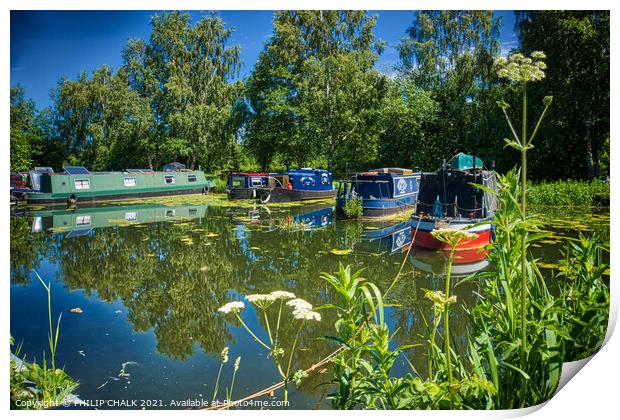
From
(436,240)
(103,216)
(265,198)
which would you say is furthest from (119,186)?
(436,240)

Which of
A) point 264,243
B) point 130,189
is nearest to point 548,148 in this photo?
point 264,243

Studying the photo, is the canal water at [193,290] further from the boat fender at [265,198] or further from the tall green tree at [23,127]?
the boat fender at [265,198]

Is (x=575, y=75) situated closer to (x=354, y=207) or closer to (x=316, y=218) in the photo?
(x=354, y=207)

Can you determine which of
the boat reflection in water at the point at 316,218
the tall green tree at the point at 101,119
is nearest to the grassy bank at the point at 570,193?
the tall green tree at the point at 101,119

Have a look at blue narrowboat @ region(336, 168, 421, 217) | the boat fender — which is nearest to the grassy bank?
blue narrowboat @ region(336, 168, 421, 217)

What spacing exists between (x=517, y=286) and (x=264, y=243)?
440 cm

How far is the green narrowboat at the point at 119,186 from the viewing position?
8.22 metres

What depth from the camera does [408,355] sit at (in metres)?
2.46

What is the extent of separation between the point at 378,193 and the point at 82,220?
17.2ft

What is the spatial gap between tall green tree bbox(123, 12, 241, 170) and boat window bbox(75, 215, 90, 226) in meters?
2.71

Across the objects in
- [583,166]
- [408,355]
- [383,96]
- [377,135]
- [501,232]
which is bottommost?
[408,355]

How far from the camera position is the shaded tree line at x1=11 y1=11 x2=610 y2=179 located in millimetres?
2658

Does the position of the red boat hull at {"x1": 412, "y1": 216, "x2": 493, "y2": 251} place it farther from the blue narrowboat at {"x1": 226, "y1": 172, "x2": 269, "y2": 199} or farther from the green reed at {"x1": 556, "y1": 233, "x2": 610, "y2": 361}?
the blue narrowboat at {"x1": 226, "y1": 172, "x2": 269, "y2": 199}
